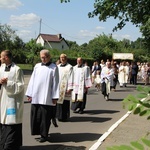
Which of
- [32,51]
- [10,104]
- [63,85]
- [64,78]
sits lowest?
[10,104]

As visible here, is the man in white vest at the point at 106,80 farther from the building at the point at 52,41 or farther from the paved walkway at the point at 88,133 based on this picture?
the building at the point at 52,41

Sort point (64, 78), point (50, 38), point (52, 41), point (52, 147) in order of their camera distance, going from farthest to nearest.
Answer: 1. point (50, 38)
2. point (52, 41)
3. point (64, 78)
4. point (52, 147)

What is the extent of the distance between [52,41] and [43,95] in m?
98.8

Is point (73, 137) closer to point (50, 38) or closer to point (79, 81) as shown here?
point (79, 81)

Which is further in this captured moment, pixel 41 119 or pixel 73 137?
pixel 73 137

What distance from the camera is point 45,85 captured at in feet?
22.2

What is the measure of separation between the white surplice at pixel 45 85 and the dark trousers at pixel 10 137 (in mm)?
→ 940

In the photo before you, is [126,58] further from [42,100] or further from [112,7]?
[42,100]

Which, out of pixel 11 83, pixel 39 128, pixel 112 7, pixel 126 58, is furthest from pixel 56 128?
pixel 126 58

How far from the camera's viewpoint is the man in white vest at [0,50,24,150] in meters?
5.79

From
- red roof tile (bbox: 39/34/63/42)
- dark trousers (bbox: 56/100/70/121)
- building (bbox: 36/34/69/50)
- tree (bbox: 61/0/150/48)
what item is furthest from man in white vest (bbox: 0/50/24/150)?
red roof tile (bbox: 39/34/63/42)

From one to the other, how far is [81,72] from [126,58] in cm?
3799

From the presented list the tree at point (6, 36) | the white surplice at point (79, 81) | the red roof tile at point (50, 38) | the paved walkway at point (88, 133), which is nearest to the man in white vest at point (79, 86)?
the white surplice at point (79, 81)

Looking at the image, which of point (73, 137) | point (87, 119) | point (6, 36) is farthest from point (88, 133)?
point (6, 36)
